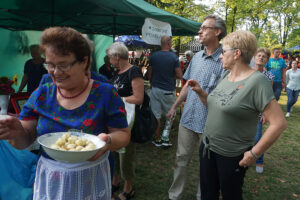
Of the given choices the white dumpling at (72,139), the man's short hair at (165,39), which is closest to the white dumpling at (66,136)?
the white dumpling at (72,139)

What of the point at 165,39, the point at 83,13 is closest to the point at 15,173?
the point at 165,39

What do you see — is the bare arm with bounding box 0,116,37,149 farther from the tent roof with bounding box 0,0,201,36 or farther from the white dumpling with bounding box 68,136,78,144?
the tent roof with bounding box 0,0,201,36

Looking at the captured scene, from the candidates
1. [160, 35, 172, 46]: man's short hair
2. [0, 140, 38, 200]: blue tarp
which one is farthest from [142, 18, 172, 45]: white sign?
[0, 140, 38, 200]: blue tarp

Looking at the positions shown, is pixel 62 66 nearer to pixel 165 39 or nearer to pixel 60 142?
pixel 60 142

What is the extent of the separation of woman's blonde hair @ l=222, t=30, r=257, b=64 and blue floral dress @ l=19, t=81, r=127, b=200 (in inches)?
43.0

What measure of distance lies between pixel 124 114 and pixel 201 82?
1.40 metres

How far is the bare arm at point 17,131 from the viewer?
1.24 m

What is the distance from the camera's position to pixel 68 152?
1.08 m

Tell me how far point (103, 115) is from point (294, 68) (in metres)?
8.91

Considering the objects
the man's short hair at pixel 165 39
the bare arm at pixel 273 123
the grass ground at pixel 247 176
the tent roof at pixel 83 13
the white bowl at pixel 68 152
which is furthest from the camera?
the man's short hair at pixel 165 39

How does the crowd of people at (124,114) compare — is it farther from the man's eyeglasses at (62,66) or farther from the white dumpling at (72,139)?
the white dumpling at (72,139)

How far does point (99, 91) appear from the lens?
4.59ft

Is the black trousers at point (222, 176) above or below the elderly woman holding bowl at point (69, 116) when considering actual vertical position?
below

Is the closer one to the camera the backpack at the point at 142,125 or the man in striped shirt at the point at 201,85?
the man in striped shirt at the point at 201,85
